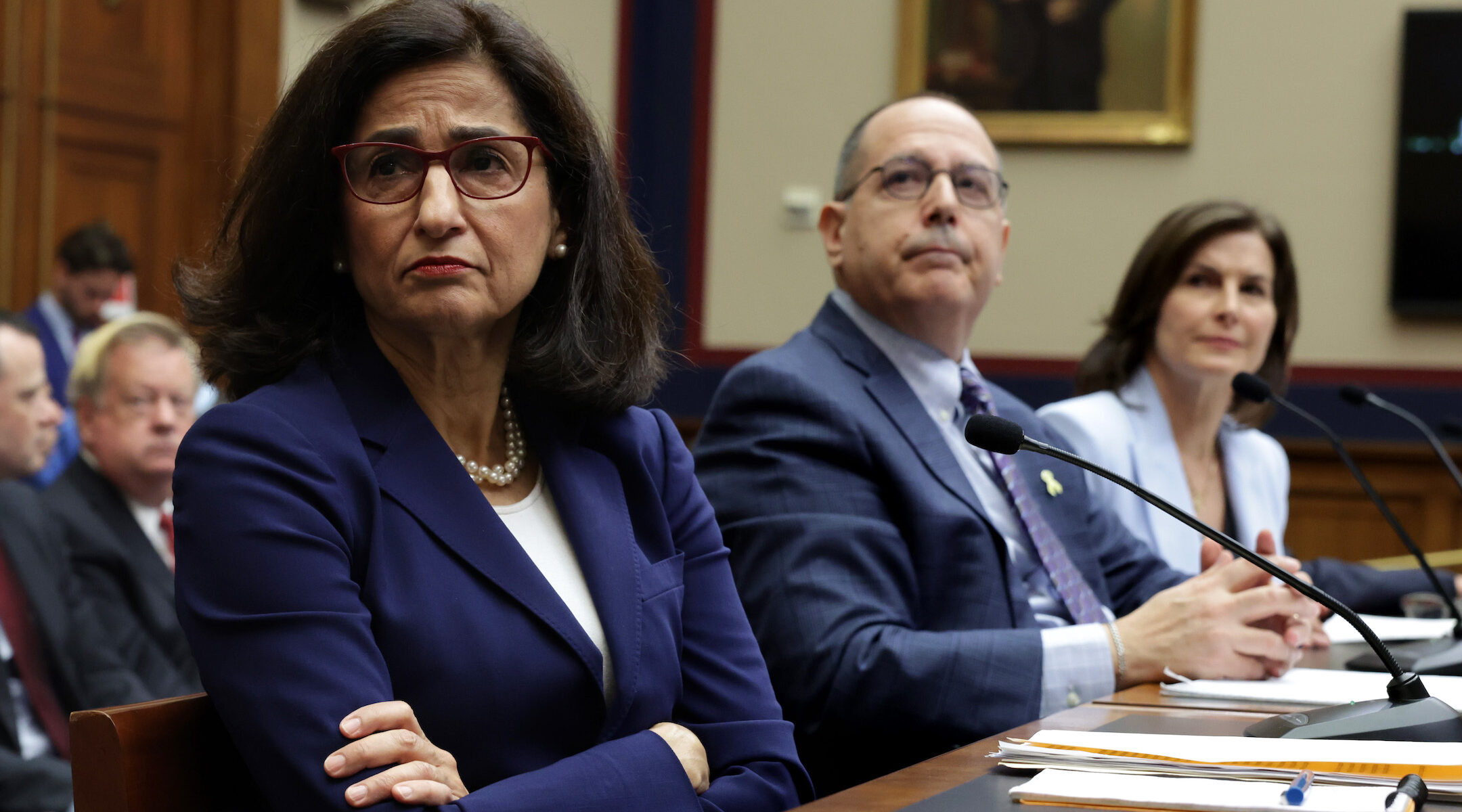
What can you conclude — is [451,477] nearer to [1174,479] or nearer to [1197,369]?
[1174,479]

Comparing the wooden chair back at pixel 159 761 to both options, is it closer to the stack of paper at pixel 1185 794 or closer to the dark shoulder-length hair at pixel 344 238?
the dark shoulder-length hair at pixel 344 238

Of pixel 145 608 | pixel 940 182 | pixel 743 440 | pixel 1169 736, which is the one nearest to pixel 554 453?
pixel 743 440

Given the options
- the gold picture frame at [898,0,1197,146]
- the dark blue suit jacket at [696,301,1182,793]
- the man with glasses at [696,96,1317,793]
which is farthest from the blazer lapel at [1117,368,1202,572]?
the gold picture frame at [898,0,1197,146]

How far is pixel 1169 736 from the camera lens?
1.32 m

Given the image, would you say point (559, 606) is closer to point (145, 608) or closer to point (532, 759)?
point (532, 759)

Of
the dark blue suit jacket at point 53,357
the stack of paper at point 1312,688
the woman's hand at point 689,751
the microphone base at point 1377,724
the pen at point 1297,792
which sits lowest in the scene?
the woman's hand at point 689,751

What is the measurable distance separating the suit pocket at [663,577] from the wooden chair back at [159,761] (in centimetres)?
43

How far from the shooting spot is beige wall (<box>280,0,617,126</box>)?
16.8 ft

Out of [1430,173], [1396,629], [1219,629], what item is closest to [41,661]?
[1219,629]

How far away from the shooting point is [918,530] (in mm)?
1956

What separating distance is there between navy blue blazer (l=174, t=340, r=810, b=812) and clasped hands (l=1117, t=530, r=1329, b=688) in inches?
20.2

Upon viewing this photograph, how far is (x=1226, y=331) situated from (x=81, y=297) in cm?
337

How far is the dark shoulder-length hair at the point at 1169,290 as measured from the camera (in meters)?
3.05

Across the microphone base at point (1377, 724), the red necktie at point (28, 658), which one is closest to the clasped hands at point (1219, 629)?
the microphone base at point (1377, 724)
